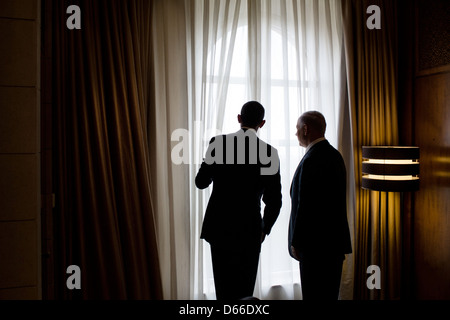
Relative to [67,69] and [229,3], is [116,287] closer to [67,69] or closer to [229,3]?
[67,69]

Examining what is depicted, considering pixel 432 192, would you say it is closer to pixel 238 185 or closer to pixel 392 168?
pixel 392 168

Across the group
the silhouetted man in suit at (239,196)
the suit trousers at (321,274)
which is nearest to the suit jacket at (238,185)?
the silhouetted man in suit at (239,196)

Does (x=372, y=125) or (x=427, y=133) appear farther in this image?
(x=372, y=125)

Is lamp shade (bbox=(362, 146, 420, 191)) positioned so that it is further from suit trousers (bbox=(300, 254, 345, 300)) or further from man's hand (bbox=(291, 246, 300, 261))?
man's hand (bbox=(291, 246, 300, 261))

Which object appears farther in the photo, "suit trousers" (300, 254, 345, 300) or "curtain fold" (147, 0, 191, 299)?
"curtain fold" (147, 0, 191, 299)

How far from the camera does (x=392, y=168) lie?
2590 millimetres

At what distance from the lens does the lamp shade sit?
8.46ft

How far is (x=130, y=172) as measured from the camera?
7.77 ft

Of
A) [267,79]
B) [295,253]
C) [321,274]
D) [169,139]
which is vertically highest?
[267,79]

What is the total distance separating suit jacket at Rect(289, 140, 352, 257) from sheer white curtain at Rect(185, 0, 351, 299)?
836 millimetres

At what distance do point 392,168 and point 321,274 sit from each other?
104 centimetres

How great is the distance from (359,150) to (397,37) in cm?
103

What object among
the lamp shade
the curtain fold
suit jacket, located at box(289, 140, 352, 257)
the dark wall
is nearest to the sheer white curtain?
the curtain fold

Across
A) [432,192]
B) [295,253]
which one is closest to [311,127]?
[295,253]
